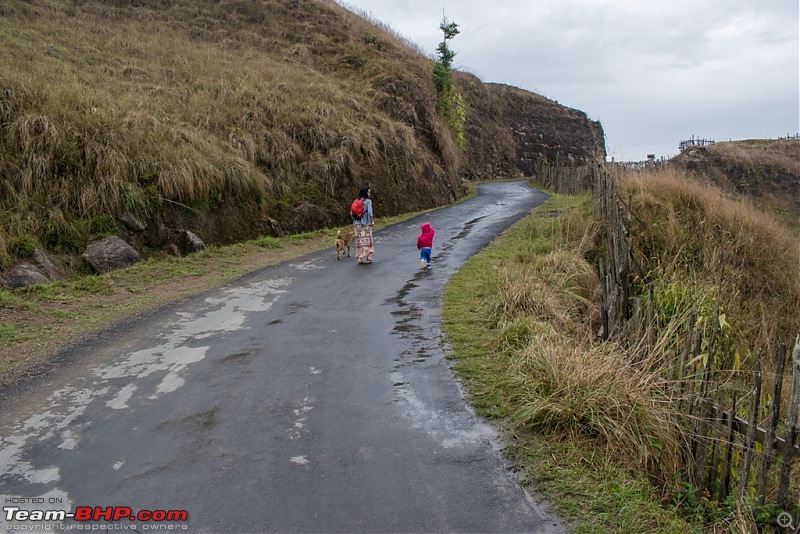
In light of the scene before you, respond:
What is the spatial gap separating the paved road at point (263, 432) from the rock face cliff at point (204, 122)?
5675 mm

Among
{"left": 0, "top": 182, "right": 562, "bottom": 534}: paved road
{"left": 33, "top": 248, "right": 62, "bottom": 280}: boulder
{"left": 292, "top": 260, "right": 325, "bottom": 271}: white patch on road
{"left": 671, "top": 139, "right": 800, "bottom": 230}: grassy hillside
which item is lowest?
{"left": 0, "top": 182, "right": 562, "bottom": 534}: paved road

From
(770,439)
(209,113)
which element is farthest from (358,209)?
(770,439)

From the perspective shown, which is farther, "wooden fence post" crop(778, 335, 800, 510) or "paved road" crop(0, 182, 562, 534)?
"paved road" crop(0, 182, 562, 534)

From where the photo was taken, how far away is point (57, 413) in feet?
17.6

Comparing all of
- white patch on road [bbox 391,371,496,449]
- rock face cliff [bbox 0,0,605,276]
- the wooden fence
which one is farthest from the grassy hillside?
white patch on road [bbox 391,371,496,449]

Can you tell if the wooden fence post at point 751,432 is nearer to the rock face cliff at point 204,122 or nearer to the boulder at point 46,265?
the boulder at point 46,265

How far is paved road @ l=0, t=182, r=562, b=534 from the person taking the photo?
3900mm

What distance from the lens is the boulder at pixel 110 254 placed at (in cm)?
1167

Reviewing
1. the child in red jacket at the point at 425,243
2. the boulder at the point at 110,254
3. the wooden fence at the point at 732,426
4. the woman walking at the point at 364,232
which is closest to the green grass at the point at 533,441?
the wooden fence at the point at 732,426

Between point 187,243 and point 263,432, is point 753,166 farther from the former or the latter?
point 263,432

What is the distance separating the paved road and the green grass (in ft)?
0.65

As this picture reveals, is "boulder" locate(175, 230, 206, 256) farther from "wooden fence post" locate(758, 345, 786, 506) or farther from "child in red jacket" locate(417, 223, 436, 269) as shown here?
"wooden fence post" locate(758, 345, 786, 506)

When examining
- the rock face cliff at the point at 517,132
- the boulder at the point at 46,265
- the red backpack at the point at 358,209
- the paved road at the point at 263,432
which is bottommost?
the paved road at the point at 263,432

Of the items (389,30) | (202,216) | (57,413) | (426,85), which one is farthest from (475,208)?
(389,30)
